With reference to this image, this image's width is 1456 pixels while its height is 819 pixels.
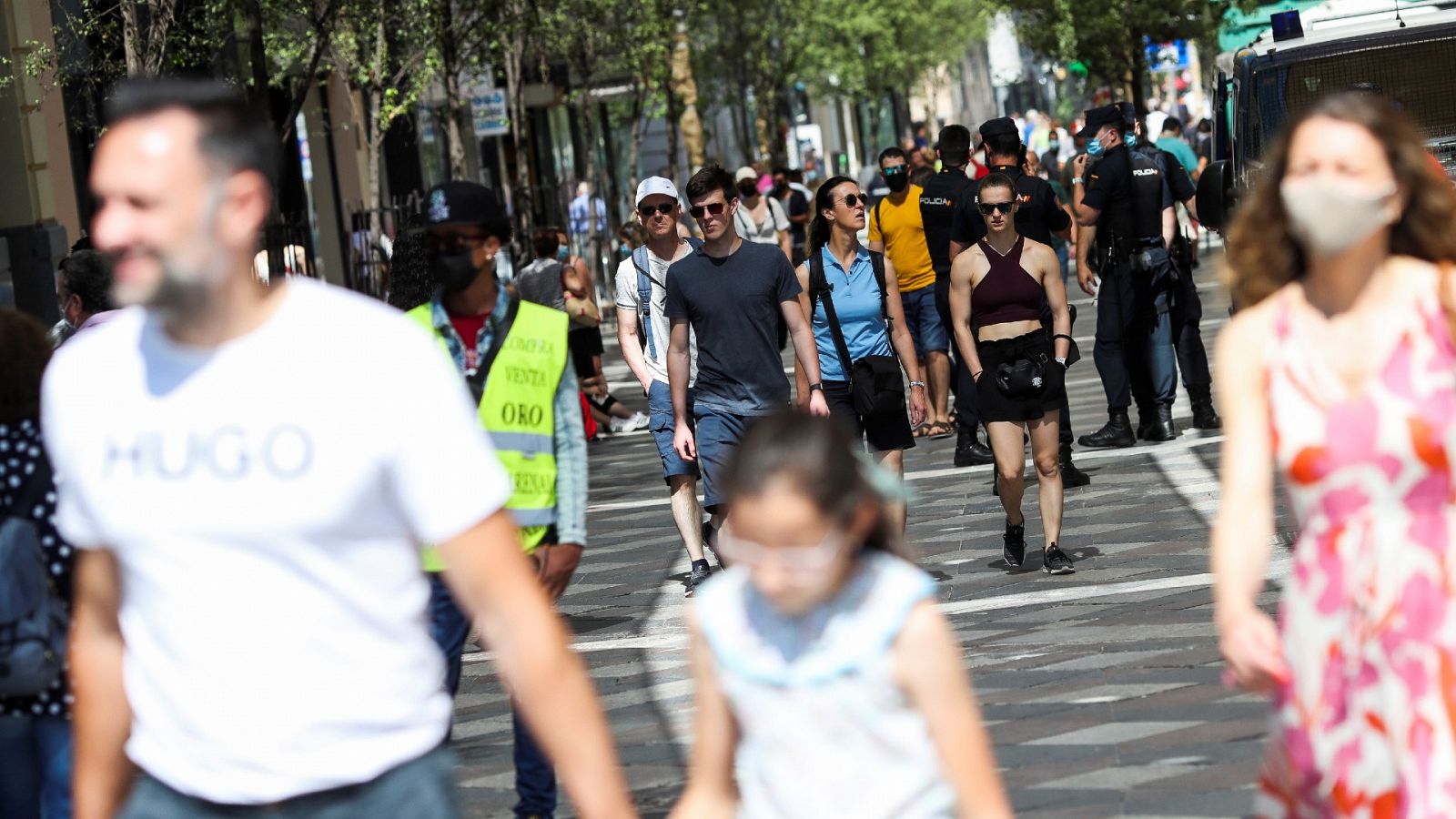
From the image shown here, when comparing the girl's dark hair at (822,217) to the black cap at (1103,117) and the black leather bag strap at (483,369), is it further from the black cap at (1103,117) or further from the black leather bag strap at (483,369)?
the black leather bag strap at (483,369)

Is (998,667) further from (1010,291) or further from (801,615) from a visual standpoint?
(801,615)

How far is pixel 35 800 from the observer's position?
14.4ft

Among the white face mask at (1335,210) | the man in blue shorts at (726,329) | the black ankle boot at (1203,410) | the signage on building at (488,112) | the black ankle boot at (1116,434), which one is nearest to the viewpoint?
the white face mask at (1335,210)

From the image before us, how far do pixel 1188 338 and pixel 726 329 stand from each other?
5.31 meters

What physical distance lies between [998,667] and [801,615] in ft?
14.7

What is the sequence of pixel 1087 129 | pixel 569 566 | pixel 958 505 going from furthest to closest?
pixel 1087 129 → pixel 958 505 → pixel 569 566

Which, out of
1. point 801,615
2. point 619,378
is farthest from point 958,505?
point 619,378

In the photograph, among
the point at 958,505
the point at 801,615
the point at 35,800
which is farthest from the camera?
the point at 958,505

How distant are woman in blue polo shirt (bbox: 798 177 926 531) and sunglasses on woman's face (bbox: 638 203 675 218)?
61 cm

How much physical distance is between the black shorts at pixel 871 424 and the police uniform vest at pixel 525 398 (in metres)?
3.85

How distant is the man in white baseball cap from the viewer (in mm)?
9602

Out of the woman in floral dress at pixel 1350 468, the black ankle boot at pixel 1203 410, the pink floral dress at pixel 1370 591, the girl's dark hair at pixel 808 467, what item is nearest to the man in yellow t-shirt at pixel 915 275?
the black ankle boot at pixel 1203 410

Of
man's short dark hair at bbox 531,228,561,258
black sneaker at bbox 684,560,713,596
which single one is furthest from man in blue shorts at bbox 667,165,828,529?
man's short dark hair at bbox 531,228,561,258

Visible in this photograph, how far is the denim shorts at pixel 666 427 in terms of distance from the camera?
30.8 ft
